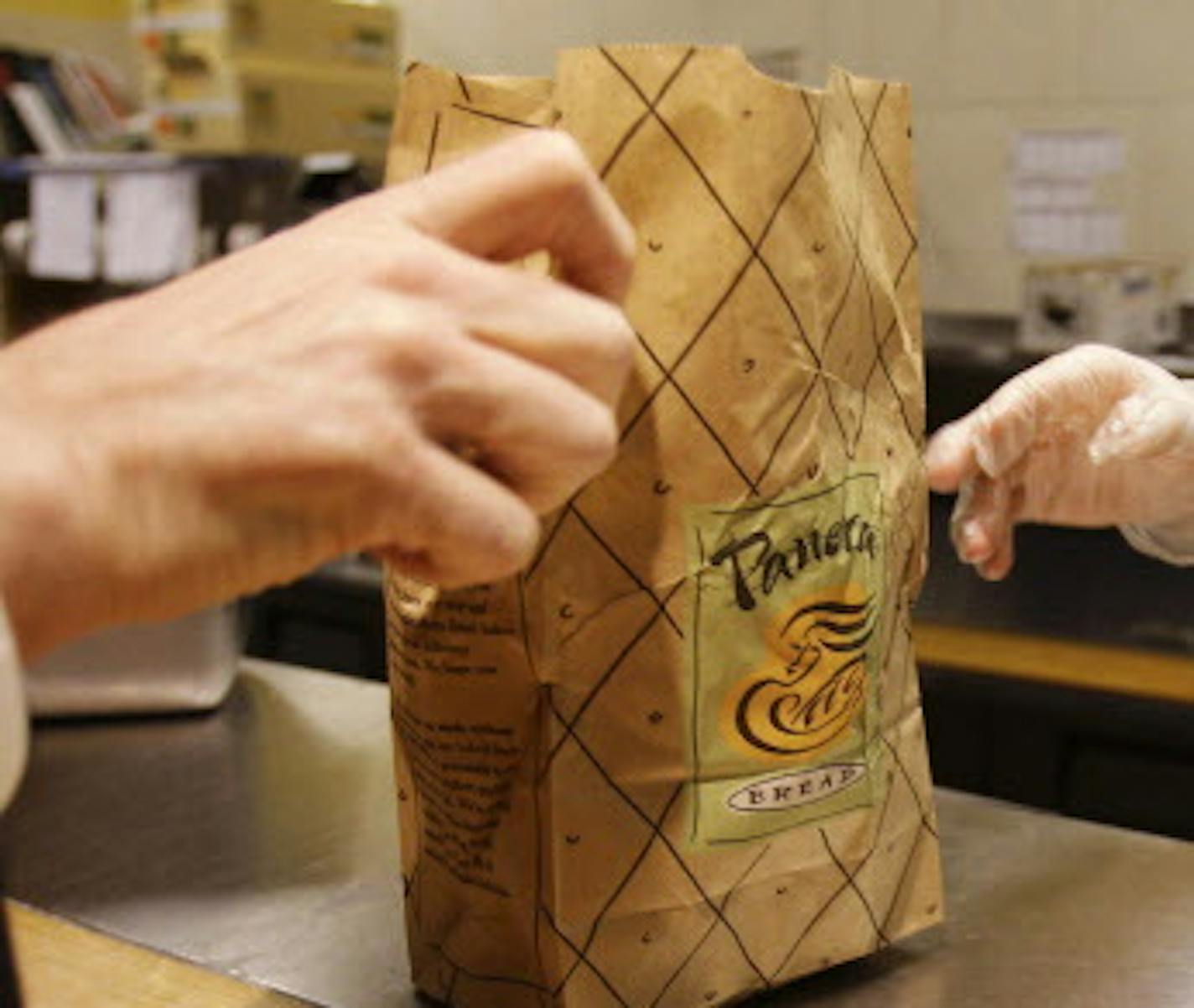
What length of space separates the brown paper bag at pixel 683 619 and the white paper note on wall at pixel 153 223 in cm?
230

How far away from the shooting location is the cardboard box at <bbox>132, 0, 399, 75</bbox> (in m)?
2.55

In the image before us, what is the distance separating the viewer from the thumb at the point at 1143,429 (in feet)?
2.54

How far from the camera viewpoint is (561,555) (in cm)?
56

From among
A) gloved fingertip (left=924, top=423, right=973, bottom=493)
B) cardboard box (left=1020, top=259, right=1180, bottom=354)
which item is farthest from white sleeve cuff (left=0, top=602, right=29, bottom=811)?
cardboard box (left=1020, top=259, right=1180, bottom=354)

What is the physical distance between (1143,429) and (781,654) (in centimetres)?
31

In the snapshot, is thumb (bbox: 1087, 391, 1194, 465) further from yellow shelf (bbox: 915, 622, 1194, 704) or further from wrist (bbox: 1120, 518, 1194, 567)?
yellow shelf (bbox: 915, 622, 1194, 704)

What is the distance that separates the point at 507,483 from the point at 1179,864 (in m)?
0.57

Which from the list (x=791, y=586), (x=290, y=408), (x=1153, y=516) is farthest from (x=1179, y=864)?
(x=290, y=408)

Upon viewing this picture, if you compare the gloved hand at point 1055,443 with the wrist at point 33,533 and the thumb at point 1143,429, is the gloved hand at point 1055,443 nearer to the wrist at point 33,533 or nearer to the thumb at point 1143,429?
the thumb at point 1143,429

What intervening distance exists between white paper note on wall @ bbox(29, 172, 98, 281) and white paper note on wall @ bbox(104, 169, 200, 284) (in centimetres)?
6

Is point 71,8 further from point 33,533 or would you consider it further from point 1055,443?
point 33,533

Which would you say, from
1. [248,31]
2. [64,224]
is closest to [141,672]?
[248,31]

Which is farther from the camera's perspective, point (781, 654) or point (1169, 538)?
point (1169, 538)

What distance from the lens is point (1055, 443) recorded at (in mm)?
813
